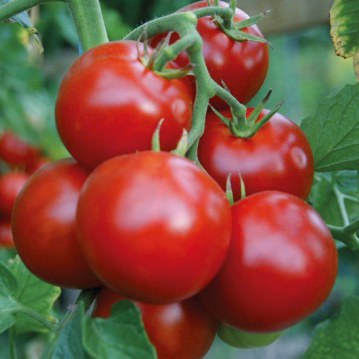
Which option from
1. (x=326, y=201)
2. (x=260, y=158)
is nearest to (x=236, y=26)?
(x=260, y=158)

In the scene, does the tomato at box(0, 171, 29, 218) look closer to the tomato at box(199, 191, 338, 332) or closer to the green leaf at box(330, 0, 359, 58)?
the green leaf at box(330, 0, 359, 58)

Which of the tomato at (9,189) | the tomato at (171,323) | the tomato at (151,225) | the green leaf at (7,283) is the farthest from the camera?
the tomato at (9,189)

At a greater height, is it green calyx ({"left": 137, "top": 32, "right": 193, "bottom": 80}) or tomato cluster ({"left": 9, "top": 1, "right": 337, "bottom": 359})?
green calyx ({"left": 137, "top": 32, "right": 193, "bottom": 80})

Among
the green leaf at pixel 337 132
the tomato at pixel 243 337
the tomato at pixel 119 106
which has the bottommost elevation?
the tomato at pixel 243 337

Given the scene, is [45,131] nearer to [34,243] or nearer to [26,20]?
[26,20]

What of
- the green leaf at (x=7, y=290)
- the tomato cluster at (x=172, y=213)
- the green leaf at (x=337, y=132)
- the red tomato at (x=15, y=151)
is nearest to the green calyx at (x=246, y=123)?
the tomato cluster at (x=172, y=213)

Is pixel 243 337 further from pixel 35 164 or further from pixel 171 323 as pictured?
pixel 35 164

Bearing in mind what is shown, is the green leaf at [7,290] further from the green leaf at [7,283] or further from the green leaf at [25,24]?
the green leaf at [25,24]

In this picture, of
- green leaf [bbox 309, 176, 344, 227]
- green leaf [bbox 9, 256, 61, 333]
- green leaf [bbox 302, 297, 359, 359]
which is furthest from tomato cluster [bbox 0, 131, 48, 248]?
green leaf [bbox 302, 297, 359, 359]
